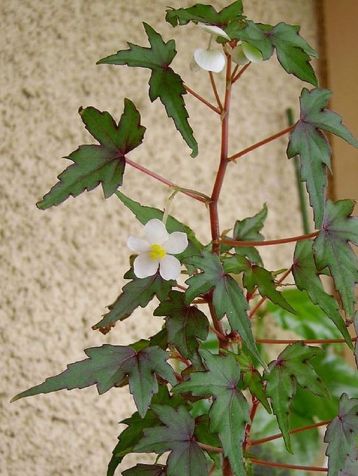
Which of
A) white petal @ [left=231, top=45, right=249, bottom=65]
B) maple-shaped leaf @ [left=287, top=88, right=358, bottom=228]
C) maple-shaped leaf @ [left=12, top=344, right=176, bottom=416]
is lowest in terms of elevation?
maple-shaped leaf @ [left=12, top=344, right=176, bottom=416]

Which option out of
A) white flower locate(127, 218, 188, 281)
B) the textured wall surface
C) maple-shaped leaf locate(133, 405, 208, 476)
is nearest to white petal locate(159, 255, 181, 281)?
white flower locate(127, 218, 188, 281)

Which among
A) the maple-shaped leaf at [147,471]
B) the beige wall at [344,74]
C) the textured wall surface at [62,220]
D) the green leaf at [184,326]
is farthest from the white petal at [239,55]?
the beige wall at [344,74]

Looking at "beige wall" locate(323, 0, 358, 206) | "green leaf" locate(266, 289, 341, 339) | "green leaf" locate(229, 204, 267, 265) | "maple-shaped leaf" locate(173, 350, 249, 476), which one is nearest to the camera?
"maple-shaped leaf" locate(173, 350, 249, 476)

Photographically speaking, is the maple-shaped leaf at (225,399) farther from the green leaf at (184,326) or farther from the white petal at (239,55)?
the white petal at (239,55)

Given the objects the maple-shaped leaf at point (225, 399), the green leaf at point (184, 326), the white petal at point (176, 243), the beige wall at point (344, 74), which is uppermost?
the beige wall at point (344, 74)

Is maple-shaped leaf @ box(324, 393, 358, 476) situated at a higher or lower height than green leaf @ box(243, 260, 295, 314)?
lower

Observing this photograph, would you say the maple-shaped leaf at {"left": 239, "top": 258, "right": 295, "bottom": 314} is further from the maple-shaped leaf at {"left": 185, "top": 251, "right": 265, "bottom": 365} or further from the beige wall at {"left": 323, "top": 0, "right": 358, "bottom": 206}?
the beige wall at {"left": 323, "top": 0, "right": 358, "bottom": 206}

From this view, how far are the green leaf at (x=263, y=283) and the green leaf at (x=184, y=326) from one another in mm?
53

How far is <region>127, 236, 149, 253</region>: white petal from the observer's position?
2.15 feet

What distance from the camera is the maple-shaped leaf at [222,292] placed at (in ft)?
2.03

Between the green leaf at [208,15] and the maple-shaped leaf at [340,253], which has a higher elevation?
the green leaf at [208,15]

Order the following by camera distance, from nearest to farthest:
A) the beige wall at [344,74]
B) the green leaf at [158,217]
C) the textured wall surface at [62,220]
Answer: the green leaf at [158,217] < the textured wall surface at [62,220] < the beige wall at [344,74]

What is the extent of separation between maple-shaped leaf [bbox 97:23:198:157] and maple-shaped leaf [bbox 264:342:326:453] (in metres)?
0.20

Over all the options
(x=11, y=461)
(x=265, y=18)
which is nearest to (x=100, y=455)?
(x=11, y=461)
